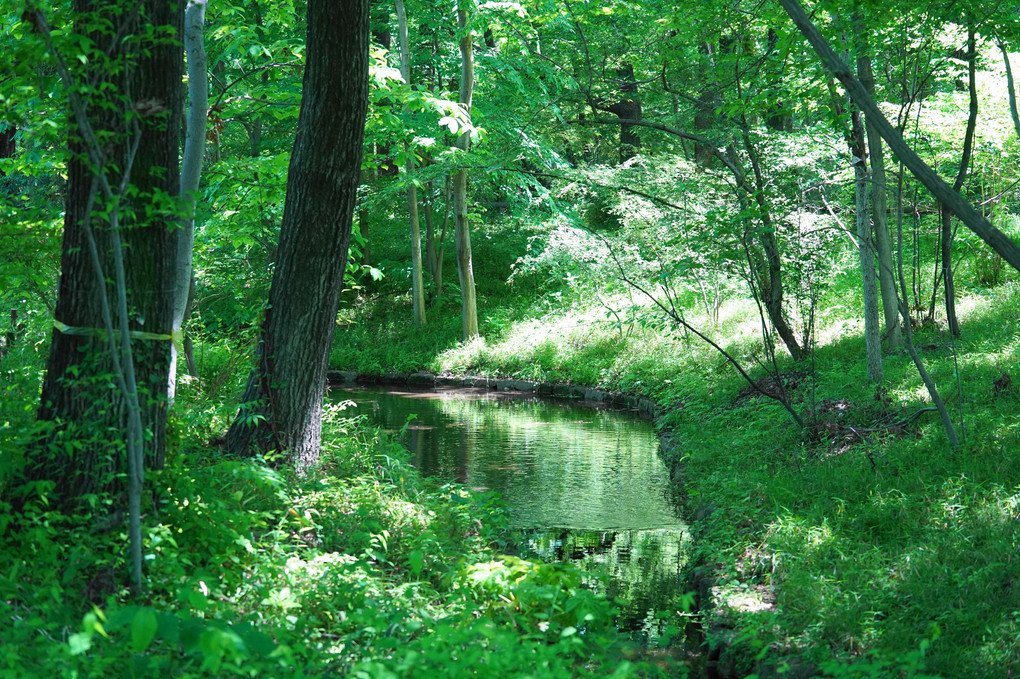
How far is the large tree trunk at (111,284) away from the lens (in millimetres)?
3885

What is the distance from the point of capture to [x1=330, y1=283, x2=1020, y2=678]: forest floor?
13.1ft

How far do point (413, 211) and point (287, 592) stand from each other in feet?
43.3

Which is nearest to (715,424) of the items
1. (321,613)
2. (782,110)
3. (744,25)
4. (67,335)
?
→ (782,110)

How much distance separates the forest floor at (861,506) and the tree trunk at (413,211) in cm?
720

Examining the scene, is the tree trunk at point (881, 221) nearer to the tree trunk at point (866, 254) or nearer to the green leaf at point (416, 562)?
the tree trunk at point (866, 254)

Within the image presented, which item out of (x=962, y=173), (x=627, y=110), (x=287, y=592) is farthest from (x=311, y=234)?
(x=627, y=110)

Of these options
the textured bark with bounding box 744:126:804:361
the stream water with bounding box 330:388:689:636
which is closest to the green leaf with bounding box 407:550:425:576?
the stream water with bounding box 330:388:689:636

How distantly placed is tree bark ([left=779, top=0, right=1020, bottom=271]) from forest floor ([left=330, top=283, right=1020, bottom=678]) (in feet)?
5.39

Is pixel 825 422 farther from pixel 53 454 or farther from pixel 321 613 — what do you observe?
pixel 53 454

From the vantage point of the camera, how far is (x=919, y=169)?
11.1ft

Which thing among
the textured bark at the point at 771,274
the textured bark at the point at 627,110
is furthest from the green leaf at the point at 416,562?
the textured bark at the point at 627,110

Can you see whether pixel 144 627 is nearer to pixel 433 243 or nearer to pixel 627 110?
pixel 627 110

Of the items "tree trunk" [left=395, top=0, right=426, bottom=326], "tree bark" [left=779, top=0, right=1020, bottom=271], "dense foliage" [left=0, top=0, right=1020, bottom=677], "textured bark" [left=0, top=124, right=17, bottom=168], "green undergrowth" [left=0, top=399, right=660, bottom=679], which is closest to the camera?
"green undergrowth" [left=0, top=399, right=660, bottom=679]

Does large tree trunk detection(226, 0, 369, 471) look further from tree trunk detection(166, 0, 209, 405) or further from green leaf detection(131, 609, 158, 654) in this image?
green leaf detection(131, 609, 158, 654)
